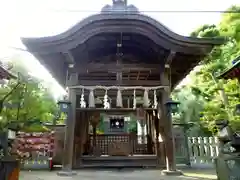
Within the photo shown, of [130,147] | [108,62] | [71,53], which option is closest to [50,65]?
[71,53]

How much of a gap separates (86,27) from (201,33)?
12.4 metres

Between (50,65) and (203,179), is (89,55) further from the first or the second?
(203,179)

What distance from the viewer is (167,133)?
6992 mm

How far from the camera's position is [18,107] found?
10227 mm

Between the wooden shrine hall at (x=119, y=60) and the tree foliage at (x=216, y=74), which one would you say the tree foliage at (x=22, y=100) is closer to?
the wooden shrine hall at (x=119, y=60)

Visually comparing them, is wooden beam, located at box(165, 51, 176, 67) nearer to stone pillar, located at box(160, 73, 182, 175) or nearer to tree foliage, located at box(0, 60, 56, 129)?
stone pillar, located at box(160, 73, 182, 175)

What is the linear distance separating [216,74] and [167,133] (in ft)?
32.6

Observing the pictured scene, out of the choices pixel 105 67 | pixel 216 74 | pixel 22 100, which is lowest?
pixel 22 100

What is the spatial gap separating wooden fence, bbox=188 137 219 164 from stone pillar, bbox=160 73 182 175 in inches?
157

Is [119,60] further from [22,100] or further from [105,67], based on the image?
[22,100]

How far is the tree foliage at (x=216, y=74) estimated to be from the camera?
12164 millimetres

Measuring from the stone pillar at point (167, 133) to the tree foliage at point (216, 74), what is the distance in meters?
3.56

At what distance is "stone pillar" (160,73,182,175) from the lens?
6.79 m

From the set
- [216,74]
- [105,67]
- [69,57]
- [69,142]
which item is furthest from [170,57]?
[216,74]
